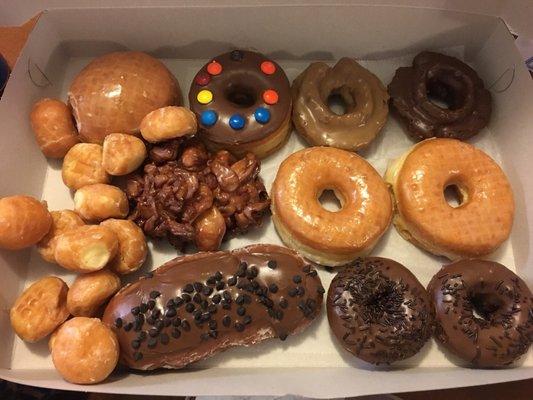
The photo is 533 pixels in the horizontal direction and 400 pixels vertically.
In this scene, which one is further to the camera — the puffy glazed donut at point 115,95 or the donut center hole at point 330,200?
the donut center hole at point 330,200

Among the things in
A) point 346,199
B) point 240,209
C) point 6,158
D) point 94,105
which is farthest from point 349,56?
point 6,158

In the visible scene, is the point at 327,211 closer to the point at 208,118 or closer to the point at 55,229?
the point at 208,118

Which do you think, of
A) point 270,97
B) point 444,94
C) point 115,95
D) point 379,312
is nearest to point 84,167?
point 115,95

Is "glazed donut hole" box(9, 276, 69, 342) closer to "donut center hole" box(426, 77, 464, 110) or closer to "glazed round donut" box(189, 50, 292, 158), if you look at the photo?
"glazed round donut" box(189, 50, 292, 158)

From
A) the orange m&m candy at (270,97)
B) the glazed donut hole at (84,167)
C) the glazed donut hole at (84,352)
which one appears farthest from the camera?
the orange m&m candy at (270,97)

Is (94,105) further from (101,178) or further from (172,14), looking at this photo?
(172,14)

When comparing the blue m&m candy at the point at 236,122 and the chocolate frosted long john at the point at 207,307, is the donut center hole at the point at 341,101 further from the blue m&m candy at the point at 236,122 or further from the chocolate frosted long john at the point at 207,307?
the chocolate frosted long john at the point at 207,307

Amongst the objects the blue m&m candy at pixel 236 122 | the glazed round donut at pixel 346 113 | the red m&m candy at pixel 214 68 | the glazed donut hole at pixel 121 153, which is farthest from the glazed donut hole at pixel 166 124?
the glazed round donut at pixel 346 113

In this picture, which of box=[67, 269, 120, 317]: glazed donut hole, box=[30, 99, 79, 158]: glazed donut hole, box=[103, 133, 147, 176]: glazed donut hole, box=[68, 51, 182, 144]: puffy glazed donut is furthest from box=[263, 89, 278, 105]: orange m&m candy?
box=[67, 269, 120, 317]: glazed donut hole
